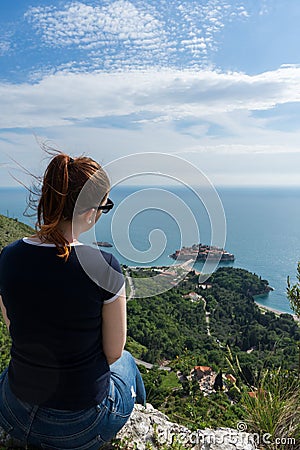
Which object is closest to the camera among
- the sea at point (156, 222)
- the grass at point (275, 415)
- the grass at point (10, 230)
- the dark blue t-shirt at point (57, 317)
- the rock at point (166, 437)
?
the dark blue t-shirt at point (57, 317)

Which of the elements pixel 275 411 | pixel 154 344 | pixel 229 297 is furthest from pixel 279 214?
pixel 275 411

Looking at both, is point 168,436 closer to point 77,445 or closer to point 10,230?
point 77,445

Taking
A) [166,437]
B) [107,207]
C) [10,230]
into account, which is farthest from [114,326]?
[10,230]

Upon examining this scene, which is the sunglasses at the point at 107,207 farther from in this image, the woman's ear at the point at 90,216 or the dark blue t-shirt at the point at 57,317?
the dark blue t-shirt at the point at 57,317

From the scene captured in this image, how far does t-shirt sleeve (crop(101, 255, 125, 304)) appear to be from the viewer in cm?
121

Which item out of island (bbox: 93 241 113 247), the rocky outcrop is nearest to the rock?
the rocky outcrop

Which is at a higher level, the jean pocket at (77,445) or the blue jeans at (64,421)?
the blue jeans at (64,421)

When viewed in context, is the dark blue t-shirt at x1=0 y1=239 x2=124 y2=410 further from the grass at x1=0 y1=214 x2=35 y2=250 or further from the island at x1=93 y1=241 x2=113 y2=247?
the grass at x1=0 y1=214 x2=35 y2=250

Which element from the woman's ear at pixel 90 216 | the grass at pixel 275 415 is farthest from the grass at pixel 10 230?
the woman's ear at pixel 90 216

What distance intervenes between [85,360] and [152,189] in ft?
2.18

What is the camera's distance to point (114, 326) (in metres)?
1.30

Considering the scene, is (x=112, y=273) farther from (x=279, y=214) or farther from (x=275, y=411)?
(x=279, y=214)

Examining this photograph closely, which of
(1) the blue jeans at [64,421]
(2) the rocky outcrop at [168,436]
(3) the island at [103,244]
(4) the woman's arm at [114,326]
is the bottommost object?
(2) the rocky outcrop at [168,436]

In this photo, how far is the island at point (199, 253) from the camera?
59.4 inches
